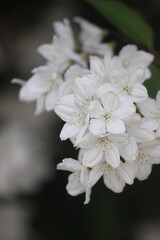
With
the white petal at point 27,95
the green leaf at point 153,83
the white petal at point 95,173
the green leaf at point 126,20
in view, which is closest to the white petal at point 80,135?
the white petal at point 95,173

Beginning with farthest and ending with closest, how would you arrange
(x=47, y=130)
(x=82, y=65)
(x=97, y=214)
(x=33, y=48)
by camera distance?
(x=33, y=48) < (x=47, y=130) < (x=97, y=214) < (x=82, y=65)

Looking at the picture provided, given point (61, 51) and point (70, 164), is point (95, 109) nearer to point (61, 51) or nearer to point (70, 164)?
point (70, 164)

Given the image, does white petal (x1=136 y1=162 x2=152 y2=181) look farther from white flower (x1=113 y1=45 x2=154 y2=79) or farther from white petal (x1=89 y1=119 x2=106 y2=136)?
white flower (x1=113 y1=45 x2=154 y2=79)

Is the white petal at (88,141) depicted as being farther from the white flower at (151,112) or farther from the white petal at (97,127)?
the white flower at (151,112)

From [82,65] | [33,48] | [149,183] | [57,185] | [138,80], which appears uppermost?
[33,48]

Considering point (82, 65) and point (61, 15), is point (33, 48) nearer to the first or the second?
point (61, 15)

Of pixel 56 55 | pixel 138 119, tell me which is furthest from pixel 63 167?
pixel 56 55
